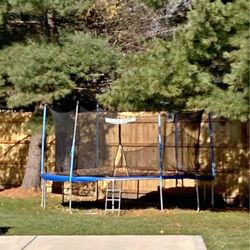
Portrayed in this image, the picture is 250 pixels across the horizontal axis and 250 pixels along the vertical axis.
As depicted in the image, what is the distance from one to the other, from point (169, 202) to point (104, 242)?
6.59 meters

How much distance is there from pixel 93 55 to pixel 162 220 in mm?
3719

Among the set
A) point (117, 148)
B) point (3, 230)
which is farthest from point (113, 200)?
point (3, 230)

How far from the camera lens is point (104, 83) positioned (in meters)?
16.9

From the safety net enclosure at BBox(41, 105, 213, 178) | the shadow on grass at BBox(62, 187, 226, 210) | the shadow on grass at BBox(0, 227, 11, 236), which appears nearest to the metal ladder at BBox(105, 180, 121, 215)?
the shadow on grass at BBox(62, 187, 226, 210)

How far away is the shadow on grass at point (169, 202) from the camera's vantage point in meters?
16.1

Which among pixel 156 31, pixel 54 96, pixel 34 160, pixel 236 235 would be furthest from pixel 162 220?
pixel 34 160

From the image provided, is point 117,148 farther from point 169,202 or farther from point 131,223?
point 131,223

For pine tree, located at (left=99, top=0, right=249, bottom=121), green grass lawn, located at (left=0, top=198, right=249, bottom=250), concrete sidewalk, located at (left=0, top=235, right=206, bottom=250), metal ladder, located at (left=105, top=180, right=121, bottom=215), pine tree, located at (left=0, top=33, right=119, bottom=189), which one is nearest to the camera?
concrete sidewalk, located at (left=0, top=235, right=206, bottom=250)

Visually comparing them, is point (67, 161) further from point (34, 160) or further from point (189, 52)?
point (189, 52)

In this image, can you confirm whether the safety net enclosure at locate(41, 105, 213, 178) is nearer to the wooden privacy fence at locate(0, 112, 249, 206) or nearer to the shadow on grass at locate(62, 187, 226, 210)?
the wooden privacy fence at locate(0, 112, 249, 206)

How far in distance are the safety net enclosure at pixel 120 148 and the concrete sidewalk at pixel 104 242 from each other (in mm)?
4830

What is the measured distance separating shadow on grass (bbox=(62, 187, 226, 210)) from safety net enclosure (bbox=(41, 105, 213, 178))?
2.44 feet

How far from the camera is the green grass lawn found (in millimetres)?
11320

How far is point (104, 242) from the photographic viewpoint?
10.1 m
